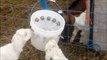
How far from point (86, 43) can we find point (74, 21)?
246 millimetres

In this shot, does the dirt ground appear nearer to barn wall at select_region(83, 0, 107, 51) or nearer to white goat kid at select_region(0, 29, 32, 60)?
barn wall at select_region(83, 0, 107, 51)

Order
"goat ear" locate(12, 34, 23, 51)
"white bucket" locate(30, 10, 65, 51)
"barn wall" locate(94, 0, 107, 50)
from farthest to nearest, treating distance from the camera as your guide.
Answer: "barn wall" locate(94, 0, 107, 50)
"white bucket" locate(30, 10, 65, 51)
"goat ear" locate(12, 34, 23, 51)

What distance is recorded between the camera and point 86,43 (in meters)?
3.12

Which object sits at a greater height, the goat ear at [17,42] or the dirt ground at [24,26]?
the goat ear at [17,42]

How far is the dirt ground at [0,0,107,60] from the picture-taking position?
10.0ft

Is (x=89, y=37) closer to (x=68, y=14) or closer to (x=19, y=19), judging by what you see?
(x=68, y=14)

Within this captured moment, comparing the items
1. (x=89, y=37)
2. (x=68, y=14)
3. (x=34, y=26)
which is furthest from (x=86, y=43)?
(x=34, y=26)

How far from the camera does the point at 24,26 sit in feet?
11.1

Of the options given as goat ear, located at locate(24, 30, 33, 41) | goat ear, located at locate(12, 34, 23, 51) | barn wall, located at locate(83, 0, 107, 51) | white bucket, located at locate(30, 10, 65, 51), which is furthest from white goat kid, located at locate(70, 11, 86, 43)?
goat ear, located at locate(12, 34, 23, 51)

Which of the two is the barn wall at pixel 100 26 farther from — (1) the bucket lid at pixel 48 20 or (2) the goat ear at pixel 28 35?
(2) the goat ear at pixel 28 35

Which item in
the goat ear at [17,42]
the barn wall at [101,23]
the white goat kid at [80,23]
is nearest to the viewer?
the goat ear at [17,42]

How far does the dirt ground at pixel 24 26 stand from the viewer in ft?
10.0

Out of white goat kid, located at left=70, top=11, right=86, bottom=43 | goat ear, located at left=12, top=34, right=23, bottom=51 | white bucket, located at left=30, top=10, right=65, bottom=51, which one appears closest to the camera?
goat ear, located at left=12, top=34, right=23, bottom=51

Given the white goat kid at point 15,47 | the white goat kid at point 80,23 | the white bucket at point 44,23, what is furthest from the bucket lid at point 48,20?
the white goat kid at point 80,23
